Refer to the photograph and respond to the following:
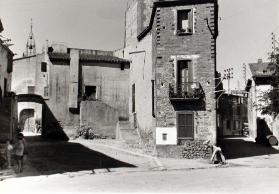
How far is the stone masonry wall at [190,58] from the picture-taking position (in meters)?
23.5

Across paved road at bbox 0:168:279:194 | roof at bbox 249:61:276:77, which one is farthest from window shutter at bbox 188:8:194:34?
paved road at bbox 0:168:279:194

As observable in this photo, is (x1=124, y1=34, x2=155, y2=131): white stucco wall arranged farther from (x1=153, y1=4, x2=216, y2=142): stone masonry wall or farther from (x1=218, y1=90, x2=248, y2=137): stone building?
(x1=218, y1=90, x2=248, y2=137): stone building

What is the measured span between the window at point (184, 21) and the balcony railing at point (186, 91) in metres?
3.37

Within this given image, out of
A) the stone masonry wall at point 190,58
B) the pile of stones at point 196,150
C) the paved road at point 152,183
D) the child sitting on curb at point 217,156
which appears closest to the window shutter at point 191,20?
the stone masonry wall at point 190,58

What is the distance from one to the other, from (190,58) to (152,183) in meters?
11.8

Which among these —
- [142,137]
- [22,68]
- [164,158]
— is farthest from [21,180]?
[22,68]

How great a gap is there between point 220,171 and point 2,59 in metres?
13.1

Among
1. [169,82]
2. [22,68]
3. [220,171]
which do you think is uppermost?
[22,68]

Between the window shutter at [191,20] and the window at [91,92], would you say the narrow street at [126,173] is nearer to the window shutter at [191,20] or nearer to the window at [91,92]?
the window shutter at [191,20]

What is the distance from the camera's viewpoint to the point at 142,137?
2836cm

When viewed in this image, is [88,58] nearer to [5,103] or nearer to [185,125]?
[5,103]

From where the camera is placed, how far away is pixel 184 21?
2438 cm

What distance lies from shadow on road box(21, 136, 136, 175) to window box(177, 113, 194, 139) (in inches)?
194

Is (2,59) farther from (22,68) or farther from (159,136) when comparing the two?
(22,68)
